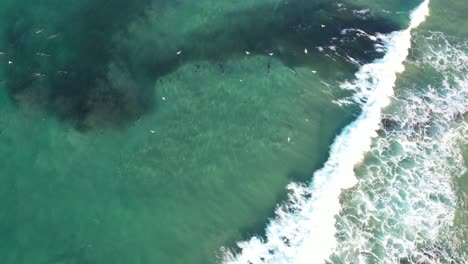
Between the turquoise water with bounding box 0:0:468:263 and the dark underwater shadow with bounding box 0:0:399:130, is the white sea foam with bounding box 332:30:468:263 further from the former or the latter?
the dark underwater shadow with bounding box 0:0:399:130

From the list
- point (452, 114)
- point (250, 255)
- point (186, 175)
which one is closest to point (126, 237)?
point (186, 175)

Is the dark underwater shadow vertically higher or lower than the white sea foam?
higher

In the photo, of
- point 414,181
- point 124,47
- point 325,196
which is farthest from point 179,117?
point 414,181

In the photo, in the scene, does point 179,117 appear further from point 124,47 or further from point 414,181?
point 414,181

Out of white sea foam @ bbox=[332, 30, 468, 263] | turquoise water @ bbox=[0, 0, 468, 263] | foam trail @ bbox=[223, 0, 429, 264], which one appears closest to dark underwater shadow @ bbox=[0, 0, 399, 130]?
turquoise water @ bbox=[0, 0, 468, 263]

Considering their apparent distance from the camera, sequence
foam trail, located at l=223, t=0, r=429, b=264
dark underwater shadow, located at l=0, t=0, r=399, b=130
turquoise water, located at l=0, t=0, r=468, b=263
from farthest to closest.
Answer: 1. dark underwater shadow, located at l=0, t=0, r=399, b=130
2. turquoise water, located at l=0, t=0, r=468, b=263
3. foam trail, located at l=223, t=0, r=429, b=264

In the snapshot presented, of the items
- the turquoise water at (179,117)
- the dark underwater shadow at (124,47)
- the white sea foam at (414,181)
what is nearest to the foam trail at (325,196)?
the turquoise water at (179,117)
